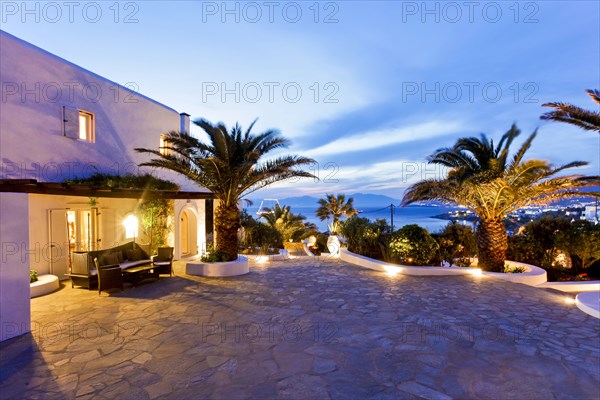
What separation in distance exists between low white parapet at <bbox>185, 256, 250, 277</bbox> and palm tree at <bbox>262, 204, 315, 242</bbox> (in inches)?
492

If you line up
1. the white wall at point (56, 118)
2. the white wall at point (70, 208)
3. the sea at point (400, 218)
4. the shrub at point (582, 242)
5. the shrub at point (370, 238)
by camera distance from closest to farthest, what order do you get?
the white wall at point (56, 118), the white wall at point (70, 208), the shrub at point (582, 242), the shrub at point (370, 238), the sea at point (400, 218)

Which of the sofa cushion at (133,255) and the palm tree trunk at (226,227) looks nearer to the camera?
the sofa cushion at (133,255)

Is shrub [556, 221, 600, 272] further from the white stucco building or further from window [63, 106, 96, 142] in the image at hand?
window [63, 106, 96, 142]

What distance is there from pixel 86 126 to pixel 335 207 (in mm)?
23392

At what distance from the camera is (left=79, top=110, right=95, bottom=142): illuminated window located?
32.1 ft

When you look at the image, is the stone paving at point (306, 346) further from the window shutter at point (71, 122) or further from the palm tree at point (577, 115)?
the palm tree at point (577, 115)

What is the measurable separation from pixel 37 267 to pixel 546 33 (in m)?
19.1

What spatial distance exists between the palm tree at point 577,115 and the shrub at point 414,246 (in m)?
5.08

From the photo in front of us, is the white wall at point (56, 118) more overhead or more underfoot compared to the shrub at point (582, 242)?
more overhead

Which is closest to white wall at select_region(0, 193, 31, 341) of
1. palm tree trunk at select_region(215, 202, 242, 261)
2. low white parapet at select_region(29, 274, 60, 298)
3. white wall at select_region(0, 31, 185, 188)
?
white wall at select_region(0, 31, 185, 188)

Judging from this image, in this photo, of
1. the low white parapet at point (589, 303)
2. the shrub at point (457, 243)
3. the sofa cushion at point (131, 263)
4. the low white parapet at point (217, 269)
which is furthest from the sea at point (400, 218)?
the sofa cushion at point (131, 263)

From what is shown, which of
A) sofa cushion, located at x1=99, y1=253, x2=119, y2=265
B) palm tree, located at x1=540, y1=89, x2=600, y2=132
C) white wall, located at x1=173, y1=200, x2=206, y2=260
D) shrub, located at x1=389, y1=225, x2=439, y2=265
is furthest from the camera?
white wall, located at x1=173, y1=200, x2=206, y2=260

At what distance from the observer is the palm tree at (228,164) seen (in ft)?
32.1

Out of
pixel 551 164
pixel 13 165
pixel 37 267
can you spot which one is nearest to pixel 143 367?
pixel 13 165
